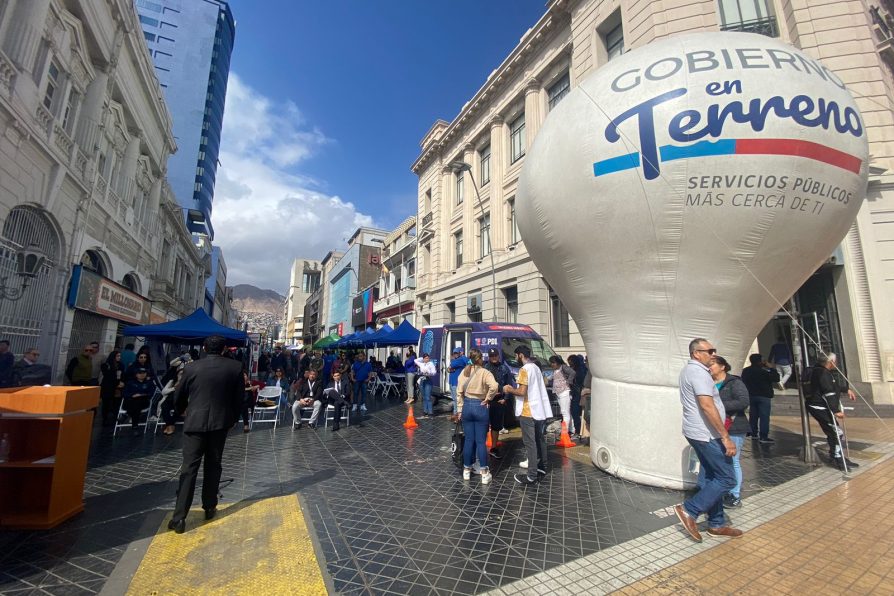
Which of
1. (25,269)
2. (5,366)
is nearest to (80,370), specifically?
(5,366)

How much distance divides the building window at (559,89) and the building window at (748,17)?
5913 millimetres

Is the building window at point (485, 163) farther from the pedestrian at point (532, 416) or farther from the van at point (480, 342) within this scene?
the pedestrian at point (532, 416)

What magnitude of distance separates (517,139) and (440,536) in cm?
2039

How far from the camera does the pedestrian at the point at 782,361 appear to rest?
11616 mm

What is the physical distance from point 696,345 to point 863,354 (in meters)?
11.1

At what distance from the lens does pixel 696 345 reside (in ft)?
13.4

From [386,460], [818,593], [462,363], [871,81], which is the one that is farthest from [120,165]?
[871,81]

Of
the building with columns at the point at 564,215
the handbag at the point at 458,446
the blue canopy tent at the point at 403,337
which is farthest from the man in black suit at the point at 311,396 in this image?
the building with columns at the point at 564,215

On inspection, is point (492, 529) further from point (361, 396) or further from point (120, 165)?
point (120, 165)

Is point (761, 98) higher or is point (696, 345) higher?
point (761, 98)

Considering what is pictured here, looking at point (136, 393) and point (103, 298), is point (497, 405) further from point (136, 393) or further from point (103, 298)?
point (103, 298)

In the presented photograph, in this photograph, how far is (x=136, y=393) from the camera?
812cm

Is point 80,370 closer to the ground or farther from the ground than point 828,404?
farther from the ground

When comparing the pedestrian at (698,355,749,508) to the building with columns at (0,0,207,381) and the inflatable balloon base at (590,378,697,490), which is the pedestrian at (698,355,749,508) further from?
the building with columns at (0,0,207,381)
